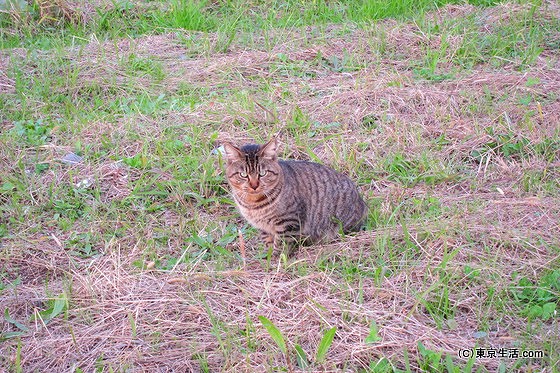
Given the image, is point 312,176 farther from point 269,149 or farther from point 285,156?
point 285,156

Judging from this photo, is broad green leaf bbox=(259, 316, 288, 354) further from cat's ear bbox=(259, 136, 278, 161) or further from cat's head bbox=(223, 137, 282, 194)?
cat's ear bbox=(259, 136, 278, 161)

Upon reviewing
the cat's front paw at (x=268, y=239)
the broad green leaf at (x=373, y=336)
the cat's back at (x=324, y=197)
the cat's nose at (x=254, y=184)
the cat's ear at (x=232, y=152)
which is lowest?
the cat's front paw at (x=268, y=239)

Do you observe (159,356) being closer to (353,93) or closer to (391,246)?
(391,246)

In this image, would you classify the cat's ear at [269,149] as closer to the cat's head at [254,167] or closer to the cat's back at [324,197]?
the cat's head at [254,167]

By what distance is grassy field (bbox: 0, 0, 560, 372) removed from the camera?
319 cm

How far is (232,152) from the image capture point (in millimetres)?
3982

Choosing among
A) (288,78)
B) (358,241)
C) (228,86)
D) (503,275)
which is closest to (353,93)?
(288,78)

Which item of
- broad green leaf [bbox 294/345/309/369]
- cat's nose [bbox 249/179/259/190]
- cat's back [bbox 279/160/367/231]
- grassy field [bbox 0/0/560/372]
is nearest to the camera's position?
broad green leaf [bbox 294/345/309/369]

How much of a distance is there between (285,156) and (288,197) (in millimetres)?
955

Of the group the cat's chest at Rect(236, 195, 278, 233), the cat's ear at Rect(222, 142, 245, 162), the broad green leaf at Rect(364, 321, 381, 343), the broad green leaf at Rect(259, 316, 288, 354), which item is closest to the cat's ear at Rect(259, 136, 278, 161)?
the cat's ear at Rect(222, 142, 245, 162)

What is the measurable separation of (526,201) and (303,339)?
6.18 feet

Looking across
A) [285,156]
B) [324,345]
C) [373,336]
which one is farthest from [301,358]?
[285,156]

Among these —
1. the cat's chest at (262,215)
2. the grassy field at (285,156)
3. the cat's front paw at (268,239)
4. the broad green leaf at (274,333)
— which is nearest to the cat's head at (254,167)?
the cat's chest at (262,215)

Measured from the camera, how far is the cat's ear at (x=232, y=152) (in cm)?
394
